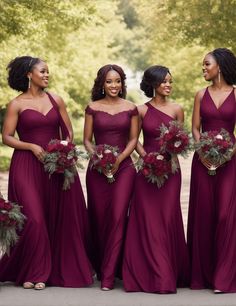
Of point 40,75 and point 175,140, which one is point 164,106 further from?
point 40,75

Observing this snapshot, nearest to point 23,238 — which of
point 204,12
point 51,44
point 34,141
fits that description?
point 34,141

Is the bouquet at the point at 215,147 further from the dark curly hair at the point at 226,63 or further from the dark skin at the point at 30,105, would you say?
the dark skin at the point at 30,105

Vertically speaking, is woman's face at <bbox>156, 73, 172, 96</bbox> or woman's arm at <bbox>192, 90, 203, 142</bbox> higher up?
woman's face at <bbox>156, 73, 172, 96</bbox>

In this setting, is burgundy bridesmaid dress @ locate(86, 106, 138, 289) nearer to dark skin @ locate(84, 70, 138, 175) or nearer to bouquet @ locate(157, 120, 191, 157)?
dark skin @ locate(84, 70, 138, 175)

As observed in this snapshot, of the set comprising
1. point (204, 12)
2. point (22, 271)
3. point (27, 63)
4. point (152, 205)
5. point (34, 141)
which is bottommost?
point (22, 271)

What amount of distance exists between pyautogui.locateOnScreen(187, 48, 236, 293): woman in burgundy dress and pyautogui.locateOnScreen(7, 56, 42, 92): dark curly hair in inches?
78.4

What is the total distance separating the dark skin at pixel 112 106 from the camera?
10.5 metres

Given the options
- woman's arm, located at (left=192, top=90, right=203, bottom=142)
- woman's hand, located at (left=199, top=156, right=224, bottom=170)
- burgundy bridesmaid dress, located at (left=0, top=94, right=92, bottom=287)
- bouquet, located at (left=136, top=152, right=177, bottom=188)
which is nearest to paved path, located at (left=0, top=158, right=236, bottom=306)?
burgundy bridesmaid dress, located at (left=0, top=94, right=92, bottom=287)

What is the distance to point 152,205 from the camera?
10.3 metres

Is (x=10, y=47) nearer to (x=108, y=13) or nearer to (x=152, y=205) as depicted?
(x=152, y=205)

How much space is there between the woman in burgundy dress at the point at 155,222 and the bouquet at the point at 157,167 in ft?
0.58

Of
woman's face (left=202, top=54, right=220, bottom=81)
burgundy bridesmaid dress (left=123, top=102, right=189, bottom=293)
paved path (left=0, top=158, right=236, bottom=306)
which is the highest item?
woman's face (left=202, top=54, right=220, bottom=81)

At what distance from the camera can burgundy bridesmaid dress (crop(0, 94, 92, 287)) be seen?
10.0 m

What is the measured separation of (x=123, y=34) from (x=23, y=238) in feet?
255
